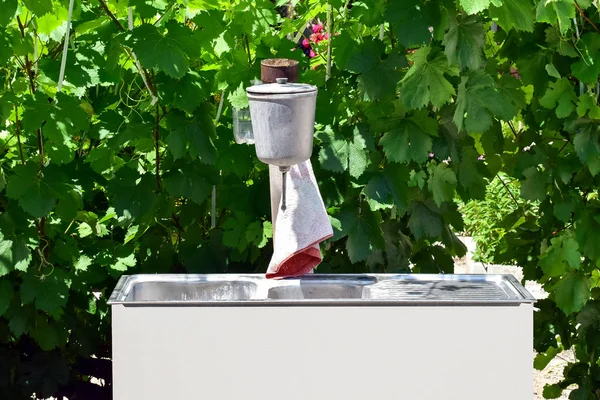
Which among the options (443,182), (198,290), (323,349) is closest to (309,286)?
(198,290)

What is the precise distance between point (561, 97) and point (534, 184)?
254mm

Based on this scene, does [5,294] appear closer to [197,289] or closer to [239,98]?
[197,289]

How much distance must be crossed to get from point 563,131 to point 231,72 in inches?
39.0

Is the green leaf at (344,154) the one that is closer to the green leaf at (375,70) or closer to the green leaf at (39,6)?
the green leaf at (375,70)

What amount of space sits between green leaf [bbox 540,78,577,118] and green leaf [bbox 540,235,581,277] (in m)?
0.36

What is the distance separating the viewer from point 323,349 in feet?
7.81

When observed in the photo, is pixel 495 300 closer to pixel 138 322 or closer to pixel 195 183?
pixel 138 322

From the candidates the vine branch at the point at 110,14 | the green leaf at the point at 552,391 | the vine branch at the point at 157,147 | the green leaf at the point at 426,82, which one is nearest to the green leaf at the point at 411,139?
the green leaf at the point at 426,82

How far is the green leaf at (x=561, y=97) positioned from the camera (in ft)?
9.95

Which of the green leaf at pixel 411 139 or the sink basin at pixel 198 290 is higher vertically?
the green leaf at pixel 411 139

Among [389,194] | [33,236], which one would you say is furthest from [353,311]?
[33,236]

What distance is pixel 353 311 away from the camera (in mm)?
2369

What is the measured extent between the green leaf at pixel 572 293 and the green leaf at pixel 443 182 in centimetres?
42

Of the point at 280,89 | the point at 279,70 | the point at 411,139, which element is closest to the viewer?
the point at 280,89
